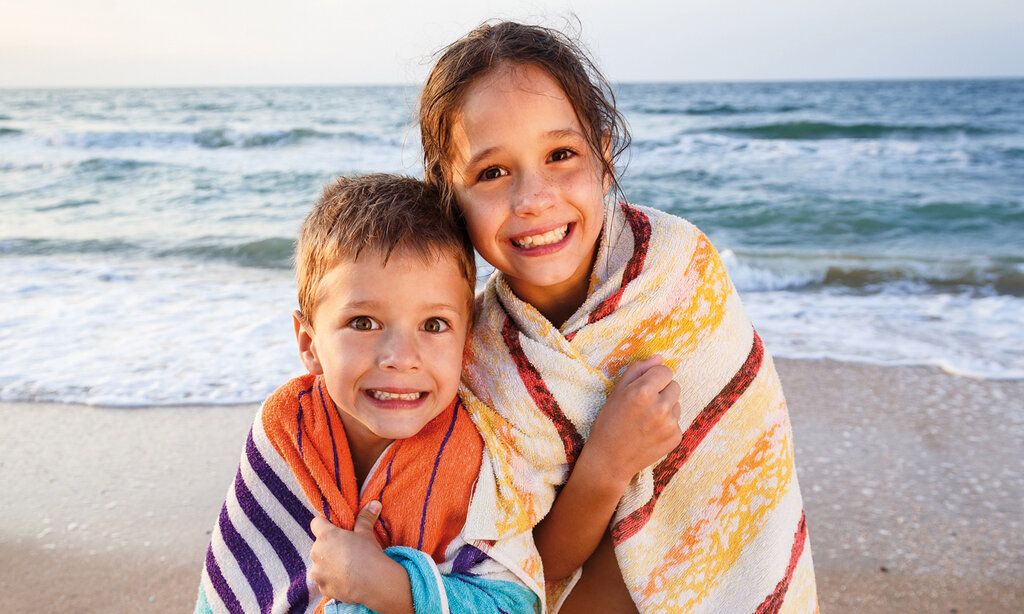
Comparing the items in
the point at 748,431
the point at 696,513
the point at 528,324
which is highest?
the point at 528,324

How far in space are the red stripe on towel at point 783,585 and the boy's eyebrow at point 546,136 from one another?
3.01 feet

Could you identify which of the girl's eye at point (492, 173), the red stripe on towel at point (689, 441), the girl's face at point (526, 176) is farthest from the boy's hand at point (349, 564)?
the girl's eye at point (492, 173)

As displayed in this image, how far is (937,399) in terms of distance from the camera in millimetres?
3367

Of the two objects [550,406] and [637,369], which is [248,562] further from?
[637,369]

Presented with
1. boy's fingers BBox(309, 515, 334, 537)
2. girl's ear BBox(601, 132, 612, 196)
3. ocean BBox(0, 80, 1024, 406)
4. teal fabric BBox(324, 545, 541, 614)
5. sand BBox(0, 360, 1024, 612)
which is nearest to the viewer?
teal fabric BBox(324, 545, 541, 614)

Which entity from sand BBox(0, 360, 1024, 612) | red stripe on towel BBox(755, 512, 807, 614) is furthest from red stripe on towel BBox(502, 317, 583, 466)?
sand BBox(0, 360, 1024, 612)

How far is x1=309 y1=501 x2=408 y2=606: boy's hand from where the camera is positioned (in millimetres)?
1362

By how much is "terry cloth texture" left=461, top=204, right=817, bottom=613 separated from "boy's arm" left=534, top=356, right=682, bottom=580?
0.16 ft

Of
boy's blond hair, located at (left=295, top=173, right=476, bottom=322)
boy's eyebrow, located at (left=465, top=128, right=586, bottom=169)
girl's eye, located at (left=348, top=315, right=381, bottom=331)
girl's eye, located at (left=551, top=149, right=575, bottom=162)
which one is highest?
boy's eyebrow, located at (left=465, top=128, right=586, bottom=169)

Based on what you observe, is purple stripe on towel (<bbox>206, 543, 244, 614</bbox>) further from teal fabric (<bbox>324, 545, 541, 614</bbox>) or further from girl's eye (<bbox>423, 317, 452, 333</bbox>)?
girl's eye (<bbox>423, 317, 452, 333</bbox>)

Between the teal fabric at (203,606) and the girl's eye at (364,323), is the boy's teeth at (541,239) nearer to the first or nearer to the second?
the girl's eye at (364,323)

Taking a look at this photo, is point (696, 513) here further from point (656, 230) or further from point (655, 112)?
point (655, 112)

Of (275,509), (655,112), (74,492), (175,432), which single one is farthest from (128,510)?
(655,112)

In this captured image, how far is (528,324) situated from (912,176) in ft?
36.4
